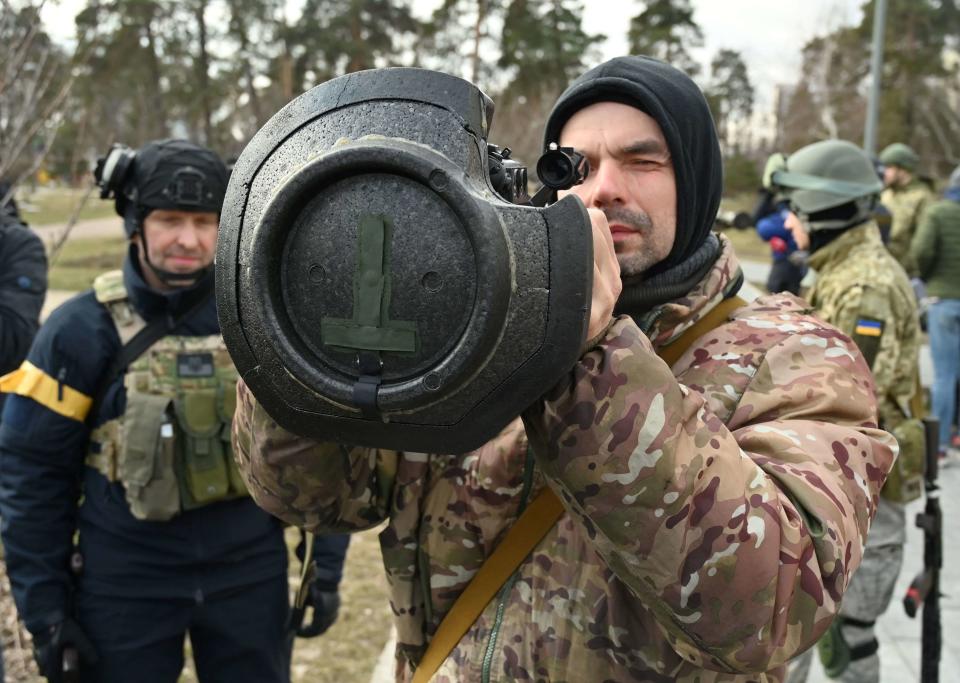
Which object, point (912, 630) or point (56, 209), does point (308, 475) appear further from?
→ point (56, 209)

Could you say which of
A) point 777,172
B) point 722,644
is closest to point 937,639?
point 777,172

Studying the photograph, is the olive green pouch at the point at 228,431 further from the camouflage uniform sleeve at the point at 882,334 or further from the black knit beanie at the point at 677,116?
the camouflage uniform sleeve at the point at 882,334

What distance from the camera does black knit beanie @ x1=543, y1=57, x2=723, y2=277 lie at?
1597mm

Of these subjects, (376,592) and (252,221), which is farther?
(376,592)

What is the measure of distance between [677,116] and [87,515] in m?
2.16

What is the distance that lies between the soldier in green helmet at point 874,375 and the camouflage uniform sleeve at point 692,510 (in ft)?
7.73

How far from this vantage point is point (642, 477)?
1.03 m

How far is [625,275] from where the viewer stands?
156 cm

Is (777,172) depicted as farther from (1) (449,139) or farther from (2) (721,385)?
(1) (449,139)

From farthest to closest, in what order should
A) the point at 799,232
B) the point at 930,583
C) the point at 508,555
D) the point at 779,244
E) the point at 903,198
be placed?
the point at 903,198 < the point at 779,244 < the point at 799,232 < the point at 930,583 < the point at 508,555

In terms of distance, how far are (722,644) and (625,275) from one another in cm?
70

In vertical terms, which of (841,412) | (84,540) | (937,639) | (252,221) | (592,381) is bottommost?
(937,639)

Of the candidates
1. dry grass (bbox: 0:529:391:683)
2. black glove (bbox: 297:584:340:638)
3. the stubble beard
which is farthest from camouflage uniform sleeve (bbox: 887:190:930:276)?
the stubble beard

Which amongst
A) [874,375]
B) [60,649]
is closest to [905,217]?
[874,375]
